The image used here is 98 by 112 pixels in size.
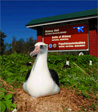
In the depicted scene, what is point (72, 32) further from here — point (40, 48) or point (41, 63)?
point (41, 63)

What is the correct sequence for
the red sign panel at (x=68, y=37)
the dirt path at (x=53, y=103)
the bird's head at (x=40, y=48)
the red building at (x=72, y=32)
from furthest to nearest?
the red sign panel at (x=68, y=37)
the red building at (x=72, y=32)
the bird's head at (x=40, y=48)
the dirt path at (x=53, y=103)

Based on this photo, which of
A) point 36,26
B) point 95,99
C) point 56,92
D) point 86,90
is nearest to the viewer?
point 56,92

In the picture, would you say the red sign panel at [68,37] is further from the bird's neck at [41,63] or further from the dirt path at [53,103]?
the bird's neck at [41,63]

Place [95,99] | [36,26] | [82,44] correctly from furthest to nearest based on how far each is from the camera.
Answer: [36,26] < [82,44] < [95,99]

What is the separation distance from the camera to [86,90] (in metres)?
3.44

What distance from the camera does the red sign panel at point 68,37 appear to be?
12875 mm

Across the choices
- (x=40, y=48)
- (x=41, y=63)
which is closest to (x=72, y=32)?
(x=40, y=48)

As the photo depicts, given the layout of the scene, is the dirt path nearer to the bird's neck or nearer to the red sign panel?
the bird's neck

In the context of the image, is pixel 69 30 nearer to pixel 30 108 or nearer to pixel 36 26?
pixel 36 26

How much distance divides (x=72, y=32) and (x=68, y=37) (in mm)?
687

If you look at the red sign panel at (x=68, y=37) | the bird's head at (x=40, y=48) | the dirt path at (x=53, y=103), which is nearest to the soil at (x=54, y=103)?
the dirt path at (x=53, y=103)

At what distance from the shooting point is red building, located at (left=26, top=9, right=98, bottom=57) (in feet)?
40.8

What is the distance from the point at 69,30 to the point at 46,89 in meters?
11.8

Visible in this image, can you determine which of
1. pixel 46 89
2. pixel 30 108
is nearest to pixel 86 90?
pixel 46 89
